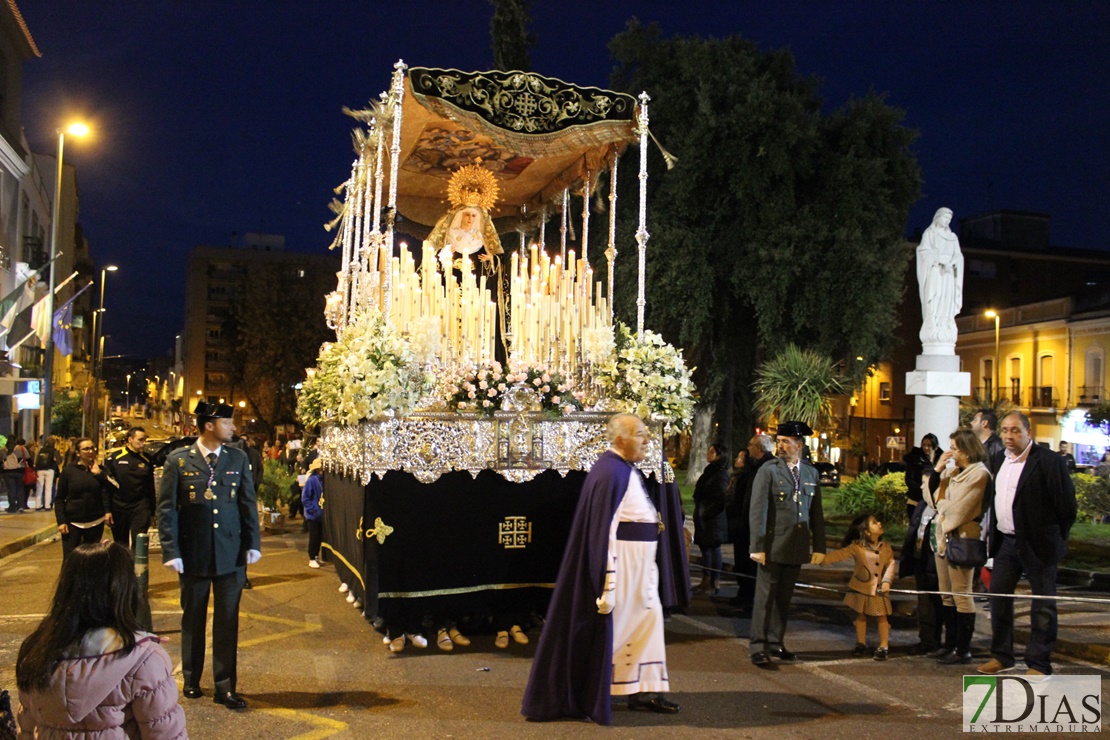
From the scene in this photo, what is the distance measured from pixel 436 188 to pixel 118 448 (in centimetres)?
515

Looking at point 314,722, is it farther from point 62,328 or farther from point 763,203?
point 62,328

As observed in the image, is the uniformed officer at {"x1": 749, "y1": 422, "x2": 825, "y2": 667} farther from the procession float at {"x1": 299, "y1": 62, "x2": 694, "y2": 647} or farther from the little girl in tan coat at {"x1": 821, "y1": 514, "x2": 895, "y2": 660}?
the procession float at {"x1": 299, "y1": 62, "x2": 694, "y2": 647}

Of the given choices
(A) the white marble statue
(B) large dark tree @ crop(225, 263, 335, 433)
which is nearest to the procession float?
(A) the white marble statue

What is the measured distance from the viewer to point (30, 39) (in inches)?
1308

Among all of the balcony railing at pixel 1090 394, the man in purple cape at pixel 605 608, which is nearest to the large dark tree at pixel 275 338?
the balcony railing at pixel 1090 394

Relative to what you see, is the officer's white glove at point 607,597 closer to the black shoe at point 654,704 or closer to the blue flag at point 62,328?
the black shoe at point 654,704

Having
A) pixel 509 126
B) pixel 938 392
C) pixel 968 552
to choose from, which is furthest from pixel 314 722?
pixel 938 392

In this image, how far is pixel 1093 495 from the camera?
16.0 m

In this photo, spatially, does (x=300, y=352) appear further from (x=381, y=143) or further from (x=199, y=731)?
(x=199, y=731)

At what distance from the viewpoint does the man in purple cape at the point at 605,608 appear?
5930 millimetres

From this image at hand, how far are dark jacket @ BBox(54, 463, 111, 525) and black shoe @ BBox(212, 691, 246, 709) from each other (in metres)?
4.40

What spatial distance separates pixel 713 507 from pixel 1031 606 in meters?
4.16

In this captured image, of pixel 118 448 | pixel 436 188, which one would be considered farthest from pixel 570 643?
pixel 436 188

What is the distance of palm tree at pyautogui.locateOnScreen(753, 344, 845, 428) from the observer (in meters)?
22.3
